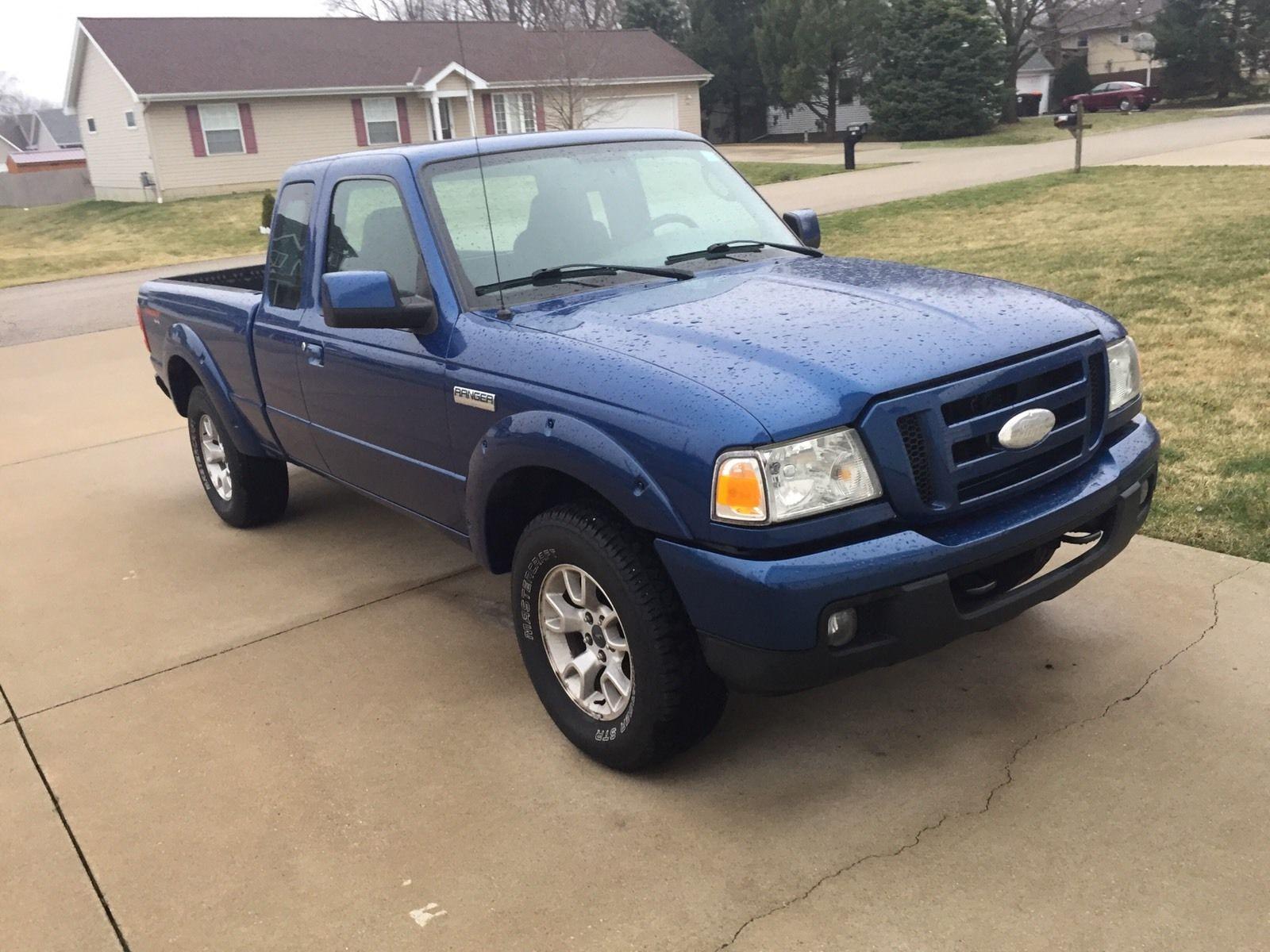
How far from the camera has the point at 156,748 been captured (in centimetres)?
383

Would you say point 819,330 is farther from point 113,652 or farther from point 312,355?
point 113,652

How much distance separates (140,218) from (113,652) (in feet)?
93.0

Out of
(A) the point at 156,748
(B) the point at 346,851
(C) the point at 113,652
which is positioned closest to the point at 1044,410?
(B) the point at 346,851

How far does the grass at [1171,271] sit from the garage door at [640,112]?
2122 centimetres

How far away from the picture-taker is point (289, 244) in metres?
4.98

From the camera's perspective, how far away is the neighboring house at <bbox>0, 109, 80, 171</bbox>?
260 ft

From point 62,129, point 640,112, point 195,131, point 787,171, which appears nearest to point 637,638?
point 787,171

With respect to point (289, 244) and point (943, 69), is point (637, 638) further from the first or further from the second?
point (943, 69)

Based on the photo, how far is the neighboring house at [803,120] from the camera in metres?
45.4

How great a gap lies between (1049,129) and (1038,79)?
18185mm

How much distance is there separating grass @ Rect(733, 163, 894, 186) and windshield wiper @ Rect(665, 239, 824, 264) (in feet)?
75.8

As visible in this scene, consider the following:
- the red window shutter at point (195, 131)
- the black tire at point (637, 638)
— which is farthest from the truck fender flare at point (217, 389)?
the red window shutter at point (195, 131)

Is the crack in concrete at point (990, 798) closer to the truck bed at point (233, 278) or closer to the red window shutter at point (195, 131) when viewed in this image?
the truck bed at point (233, 278)

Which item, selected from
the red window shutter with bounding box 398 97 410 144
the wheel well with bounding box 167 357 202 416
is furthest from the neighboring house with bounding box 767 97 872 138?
the wheel well with bounding box 167 357 202 416
